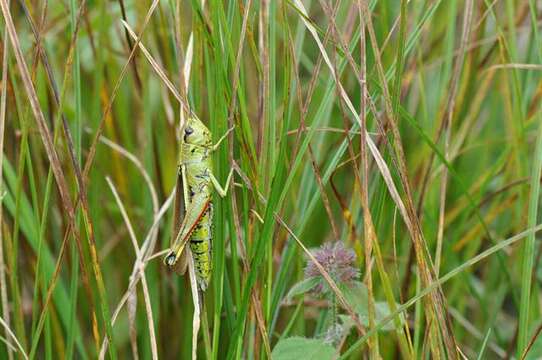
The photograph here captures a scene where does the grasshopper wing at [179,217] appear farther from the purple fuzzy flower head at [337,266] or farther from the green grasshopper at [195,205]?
the purple fuzzy flower head at [337,266]

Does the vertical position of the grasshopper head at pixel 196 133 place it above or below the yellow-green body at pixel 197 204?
above

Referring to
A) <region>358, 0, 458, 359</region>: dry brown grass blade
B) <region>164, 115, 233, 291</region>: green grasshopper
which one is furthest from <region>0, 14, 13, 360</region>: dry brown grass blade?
<region>358, 0, 458, 359</region>: dry brown grass blade

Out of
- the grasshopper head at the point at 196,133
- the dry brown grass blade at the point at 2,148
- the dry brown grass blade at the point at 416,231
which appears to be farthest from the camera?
the grasshopper head at the point at 196,133

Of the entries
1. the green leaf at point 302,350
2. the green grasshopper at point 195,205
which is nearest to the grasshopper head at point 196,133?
the green grasshopper at point 195,205

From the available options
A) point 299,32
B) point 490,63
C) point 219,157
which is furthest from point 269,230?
point 490,63

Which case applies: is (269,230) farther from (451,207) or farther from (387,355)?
(451,207)

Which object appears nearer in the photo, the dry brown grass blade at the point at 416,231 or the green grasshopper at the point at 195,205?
the dry brown grass blade at the point at 416,231

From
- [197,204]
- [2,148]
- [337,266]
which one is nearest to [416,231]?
[337,266]

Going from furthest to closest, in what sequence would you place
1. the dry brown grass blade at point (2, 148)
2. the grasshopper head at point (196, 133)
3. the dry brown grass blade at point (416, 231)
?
the grasshopper head at point (196, 133) → the dry brown grass blade at point (2, 148) → the dry brown grass blade at point (416, 231)
